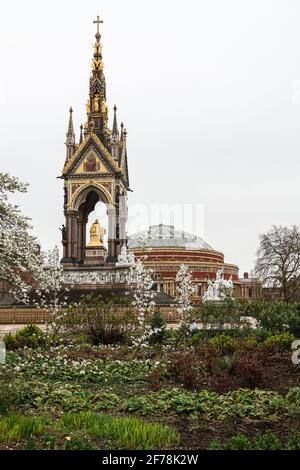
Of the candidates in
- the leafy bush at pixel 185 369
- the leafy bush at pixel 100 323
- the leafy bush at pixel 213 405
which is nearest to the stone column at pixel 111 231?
the leafy bush at pixel 100 323

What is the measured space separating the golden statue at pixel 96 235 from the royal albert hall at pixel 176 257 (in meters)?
8.85

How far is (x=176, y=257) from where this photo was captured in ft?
216

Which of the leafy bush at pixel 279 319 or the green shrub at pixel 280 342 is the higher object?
the leafy bush at pixel 279 319

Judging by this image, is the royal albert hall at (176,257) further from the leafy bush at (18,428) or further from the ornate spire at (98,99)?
the leafy bush at (18,428)

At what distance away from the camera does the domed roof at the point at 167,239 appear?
69312mm

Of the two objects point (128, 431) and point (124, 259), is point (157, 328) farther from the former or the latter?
point (124, 259)

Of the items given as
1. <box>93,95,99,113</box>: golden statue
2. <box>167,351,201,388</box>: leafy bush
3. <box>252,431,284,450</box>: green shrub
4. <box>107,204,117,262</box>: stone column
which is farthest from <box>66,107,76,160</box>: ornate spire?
<box>252,431,284,450</box>: green shrub

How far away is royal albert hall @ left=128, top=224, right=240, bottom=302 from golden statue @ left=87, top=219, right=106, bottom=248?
885 centimetres

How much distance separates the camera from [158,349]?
55.5 feet

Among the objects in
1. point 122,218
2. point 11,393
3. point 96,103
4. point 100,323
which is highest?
point 96,103

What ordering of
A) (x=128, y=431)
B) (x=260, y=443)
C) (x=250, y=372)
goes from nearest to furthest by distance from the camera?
1. (x=260, y=443)
2. (x=128, y=431)
3. (x=250, y=372)

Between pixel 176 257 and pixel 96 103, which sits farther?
pixel 176 257

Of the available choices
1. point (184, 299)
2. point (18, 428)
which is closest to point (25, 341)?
point (184, 299)

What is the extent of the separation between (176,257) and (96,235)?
1867 cm
